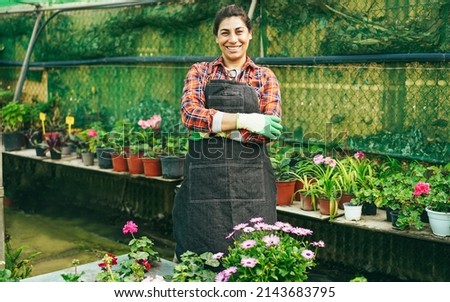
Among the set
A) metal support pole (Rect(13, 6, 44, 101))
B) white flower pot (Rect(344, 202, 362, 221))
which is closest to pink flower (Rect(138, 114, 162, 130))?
white flower pot (Rect(344, 202, 362, 221))

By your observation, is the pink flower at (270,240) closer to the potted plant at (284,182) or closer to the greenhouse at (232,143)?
the greenhouse at (232,143)

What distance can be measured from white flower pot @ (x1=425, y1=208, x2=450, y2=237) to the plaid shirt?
1481 mm

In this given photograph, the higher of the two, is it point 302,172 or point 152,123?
point 152,123

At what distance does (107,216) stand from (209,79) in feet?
14.5

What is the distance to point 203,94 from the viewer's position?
310cm

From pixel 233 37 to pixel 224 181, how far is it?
754mm

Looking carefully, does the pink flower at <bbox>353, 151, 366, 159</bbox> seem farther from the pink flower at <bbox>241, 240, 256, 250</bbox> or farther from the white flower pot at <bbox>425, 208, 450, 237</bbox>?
the pink flower at <bbox>241, 240, 256, 250</bbox>

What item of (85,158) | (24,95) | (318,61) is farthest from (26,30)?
(318,61)

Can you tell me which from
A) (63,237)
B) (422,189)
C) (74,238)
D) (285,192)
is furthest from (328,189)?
(63,237)

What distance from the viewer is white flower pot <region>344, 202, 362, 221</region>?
14.1ft

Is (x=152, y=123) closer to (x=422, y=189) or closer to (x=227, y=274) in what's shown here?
(x=422, y=189)

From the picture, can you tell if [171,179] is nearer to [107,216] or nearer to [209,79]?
[107,216]

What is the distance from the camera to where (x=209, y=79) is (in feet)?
10.2
